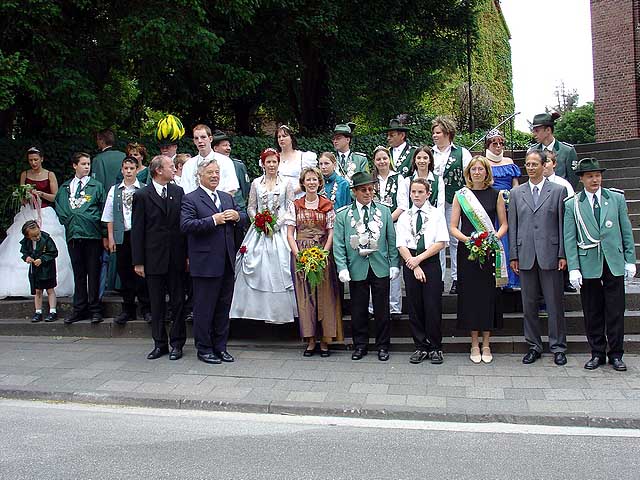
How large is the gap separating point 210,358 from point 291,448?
105 inches

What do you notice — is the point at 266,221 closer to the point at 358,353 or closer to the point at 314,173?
the point at 314,173

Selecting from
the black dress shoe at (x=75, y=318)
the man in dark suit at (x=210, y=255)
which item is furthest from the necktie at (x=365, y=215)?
the black dress shoe at (x=75, y=318)

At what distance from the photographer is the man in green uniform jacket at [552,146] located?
8.12 meters

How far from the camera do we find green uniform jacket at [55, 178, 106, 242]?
861 cm

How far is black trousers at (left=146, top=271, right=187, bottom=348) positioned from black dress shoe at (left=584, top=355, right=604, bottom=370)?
4506 millimetres

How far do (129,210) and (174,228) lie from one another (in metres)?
1.32

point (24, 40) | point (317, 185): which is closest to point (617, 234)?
point (317, 185)

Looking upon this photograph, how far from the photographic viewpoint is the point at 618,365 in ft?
21.9

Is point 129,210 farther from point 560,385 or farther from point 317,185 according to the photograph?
point 560,385

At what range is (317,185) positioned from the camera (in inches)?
292

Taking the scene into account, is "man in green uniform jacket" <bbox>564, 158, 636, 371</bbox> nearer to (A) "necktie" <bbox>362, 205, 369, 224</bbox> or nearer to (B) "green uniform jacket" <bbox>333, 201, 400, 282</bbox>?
(B) "green uniform jacket" <bbox>333, 201, 400, 282</bbox>

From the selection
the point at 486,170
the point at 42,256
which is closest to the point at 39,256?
the point at 42,256

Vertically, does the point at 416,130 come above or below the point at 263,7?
below

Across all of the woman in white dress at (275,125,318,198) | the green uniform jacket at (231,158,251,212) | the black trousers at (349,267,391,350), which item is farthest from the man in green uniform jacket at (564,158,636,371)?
the green uniform jacket at (231,158,251,212)
